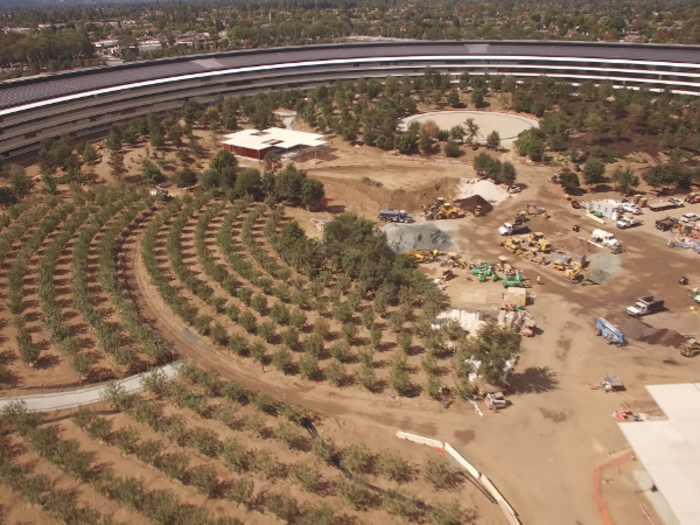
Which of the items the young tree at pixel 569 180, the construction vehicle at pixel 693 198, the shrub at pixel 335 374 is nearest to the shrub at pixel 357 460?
the shrub at pixel 335 374

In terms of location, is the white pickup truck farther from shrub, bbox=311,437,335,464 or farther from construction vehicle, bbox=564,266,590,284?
shrub, bbox=311,437,335,464

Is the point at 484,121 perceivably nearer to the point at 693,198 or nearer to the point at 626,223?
the point at 693,198

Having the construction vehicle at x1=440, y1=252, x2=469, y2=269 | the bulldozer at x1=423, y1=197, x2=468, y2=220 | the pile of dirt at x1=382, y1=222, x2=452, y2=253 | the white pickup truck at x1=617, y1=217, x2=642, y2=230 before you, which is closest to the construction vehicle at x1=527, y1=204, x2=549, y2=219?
the white pickup truck at x1=617, y1=217, x2=642, y2=230

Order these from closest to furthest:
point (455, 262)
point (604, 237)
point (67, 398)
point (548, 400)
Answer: point (67, 398)
point (548, 400)
point (455, 262)
point (604, 237)

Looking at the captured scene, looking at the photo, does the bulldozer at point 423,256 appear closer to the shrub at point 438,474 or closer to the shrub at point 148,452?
the shrub at point 438,474

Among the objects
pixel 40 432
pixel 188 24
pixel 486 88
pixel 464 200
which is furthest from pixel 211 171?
pixel 188 24

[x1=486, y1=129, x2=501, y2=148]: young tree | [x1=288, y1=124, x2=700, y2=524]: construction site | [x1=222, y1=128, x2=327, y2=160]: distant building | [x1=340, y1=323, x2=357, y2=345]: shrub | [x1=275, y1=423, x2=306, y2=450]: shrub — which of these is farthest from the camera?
[x1=486, y1=129, x2=501, y2=148]: young tree

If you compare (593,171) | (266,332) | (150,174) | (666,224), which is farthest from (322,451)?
(593,171)
